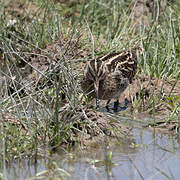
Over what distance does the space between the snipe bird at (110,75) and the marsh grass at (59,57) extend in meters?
0.19

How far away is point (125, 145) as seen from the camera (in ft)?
19.2

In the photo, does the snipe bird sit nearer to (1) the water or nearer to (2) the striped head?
(2) the striped head

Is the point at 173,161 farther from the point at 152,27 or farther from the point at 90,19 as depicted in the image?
the point at 90,19

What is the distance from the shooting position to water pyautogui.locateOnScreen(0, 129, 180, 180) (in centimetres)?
485

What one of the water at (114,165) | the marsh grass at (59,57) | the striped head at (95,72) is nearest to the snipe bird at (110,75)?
the striped head at (95,72)

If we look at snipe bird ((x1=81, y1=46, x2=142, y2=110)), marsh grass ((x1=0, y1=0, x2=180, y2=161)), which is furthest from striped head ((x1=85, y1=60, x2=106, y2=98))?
marsh grass ((x1=0, y1=0, x2=180, y2=161))

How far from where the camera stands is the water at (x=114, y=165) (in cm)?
485

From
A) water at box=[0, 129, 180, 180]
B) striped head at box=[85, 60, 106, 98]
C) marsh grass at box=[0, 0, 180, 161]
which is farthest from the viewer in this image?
striped head at box=[85, 60, 106, 98]

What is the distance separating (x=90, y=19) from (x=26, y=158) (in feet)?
16.3

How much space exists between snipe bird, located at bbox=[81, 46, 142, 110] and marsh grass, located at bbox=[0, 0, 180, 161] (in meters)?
0.19

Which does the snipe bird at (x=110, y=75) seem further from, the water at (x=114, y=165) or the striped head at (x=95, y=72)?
the water at (x=114, y=165)

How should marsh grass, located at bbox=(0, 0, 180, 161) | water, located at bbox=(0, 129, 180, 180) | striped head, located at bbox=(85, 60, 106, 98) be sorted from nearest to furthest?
water, located at bbox=(0, 129, 180, 180) → marsh grass, located at bbox=(0, 0, 180, 161) → striped head, located at bbox=(85, 60, 106, 98)

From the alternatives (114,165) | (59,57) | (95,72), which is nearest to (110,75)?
(95,72)

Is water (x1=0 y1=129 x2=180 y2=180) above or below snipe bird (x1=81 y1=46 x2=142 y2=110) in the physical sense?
below
